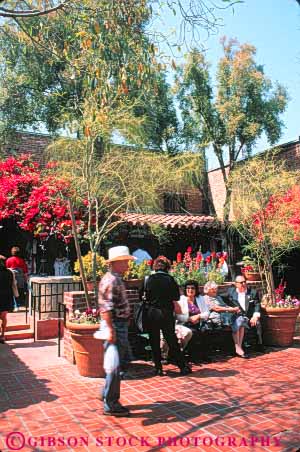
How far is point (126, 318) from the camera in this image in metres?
4.16

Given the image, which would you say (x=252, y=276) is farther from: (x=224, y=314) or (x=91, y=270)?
(x=91, y=270)

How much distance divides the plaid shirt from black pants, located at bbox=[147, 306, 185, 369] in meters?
1.24

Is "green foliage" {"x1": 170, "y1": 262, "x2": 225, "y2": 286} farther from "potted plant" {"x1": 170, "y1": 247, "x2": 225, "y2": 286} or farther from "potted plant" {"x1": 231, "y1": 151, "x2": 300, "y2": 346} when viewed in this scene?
"potted plant" {"x1": 231, "y1": 151, "x2": 300, "y2": 346}

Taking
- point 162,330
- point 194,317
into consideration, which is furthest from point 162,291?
point 194,317

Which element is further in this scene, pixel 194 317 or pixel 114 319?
pixel 194 317

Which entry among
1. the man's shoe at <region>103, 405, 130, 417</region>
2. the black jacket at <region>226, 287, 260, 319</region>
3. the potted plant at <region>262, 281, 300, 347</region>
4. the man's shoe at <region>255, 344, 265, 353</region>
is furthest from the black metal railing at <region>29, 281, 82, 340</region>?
the man's shoe at <region>103, 405, 130, 417</region>

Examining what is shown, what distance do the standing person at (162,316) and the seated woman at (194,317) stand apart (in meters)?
0.70

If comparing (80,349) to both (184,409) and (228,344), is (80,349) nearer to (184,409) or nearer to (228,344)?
(184,409)

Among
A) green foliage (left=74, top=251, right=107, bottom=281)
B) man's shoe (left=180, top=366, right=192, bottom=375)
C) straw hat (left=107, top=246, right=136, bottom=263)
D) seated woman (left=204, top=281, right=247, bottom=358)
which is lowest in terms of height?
man's shoe (left=180, top=366, right=192, bottom=375)

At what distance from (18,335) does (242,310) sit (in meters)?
4.30

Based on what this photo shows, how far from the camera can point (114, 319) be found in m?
4.09

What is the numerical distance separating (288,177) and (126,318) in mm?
5724

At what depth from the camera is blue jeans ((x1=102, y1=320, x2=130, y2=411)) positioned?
393 cm

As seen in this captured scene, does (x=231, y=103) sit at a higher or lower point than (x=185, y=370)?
higher
